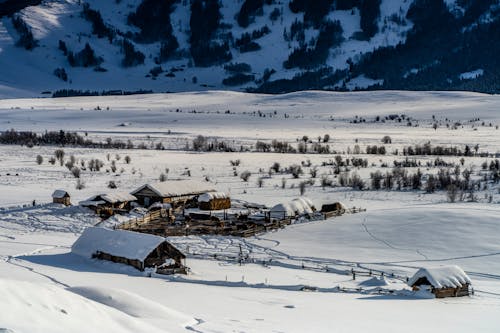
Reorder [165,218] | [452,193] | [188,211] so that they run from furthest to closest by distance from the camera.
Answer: [452,193] → [188,211] → [165,218]

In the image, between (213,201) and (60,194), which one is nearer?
(60,194)

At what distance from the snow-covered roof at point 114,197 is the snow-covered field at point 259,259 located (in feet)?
3.06

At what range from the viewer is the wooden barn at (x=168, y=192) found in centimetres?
3656

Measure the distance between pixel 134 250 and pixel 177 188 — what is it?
12.8m

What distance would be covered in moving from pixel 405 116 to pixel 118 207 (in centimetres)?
6129

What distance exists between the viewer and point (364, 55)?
15962 cm

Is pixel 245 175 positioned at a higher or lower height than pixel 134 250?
higher

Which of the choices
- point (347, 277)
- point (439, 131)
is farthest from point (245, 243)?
point (439, 131)

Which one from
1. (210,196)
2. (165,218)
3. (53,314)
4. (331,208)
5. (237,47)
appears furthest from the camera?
(237,47)

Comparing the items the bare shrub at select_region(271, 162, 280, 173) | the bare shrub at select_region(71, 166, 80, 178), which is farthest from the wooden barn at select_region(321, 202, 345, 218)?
the bare shrub at select_region(71, 166, 80, 178)

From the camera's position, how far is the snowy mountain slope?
153875mm

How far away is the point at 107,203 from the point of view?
113ft

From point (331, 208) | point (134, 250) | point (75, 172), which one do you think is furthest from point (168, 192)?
point (134, 250)

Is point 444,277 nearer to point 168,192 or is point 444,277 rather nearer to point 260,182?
point 168,192
